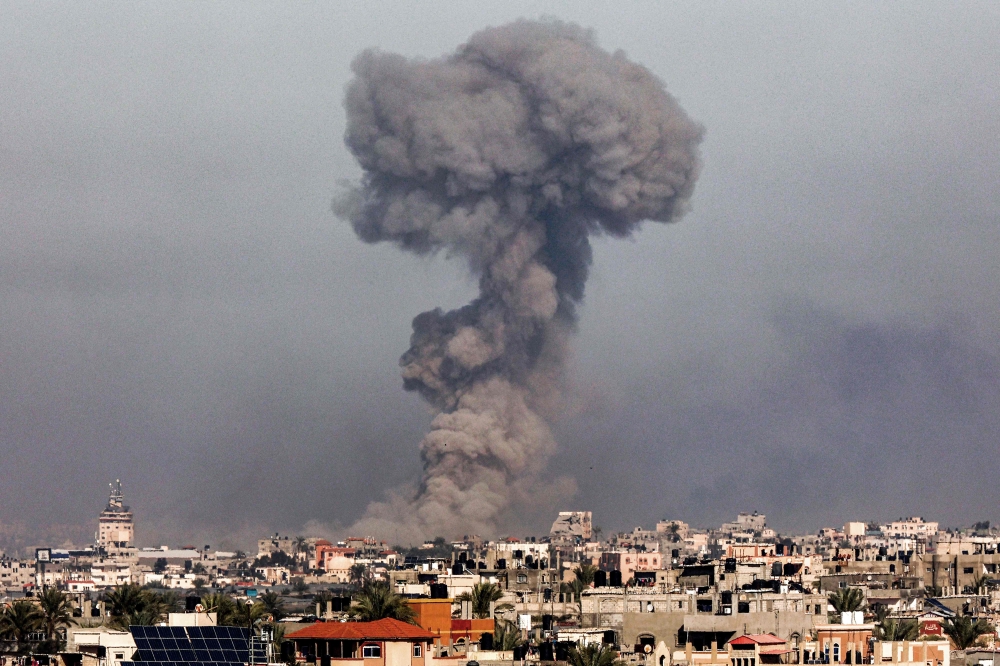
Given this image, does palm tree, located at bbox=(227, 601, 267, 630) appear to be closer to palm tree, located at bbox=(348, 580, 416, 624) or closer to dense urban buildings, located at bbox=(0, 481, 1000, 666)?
dense urban buildings, located at bbox=(0, 481, 1000, 666)

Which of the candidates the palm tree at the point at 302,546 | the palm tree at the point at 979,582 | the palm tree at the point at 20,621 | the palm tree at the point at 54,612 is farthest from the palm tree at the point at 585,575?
the palm tree at the point at 302,546

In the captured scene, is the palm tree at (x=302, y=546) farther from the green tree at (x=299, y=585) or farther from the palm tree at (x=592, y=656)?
the palm tree at (x=592, y=656)

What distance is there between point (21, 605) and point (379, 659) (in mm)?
19974

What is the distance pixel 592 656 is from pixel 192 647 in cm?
796

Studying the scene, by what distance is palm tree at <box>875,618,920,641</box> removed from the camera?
5269 centimetres

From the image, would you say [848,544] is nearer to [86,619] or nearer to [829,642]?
[86,619]

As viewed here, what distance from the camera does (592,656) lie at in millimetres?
45938

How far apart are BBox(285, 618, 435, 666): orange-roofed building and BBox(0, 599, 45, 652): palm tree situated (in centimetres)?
1320

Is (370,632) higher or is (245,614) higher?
(245,614)

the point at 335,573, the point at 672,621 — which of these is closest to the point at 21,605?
the point at 672,621

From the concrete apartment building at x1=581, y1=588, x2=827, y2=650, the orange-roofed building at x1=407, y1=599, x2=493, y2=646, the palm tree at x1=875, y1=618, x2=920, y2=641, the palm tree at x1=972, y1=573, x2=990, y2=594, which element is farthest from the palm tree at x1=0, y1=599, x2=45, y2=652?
the palm tree at x1=972, y1=573, x2=990, y2=594

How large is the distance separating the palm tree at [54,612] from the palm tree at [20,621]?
19cm

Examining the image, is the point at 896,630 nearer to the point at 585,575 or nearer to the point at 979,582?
the point at 585,575

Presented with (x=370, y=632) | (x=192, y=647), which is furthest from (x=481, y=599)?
(x=192, y=647)
